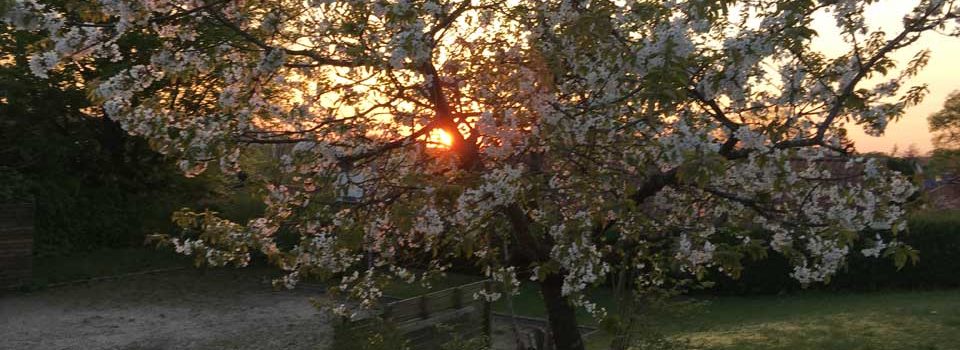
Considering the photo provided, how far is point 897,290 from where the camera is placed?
50.3ft

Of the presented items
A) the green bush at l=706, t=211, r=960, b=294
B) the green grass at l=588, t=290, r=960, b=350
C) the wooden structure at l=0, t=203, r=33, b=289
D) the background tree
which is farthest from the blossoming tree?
the background tree

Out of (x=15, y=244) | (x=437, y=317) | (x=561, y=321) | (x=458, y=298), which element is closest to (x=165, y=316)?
(x=15, y=244)

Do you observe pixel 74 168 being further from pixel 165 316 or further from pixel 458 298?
pixel 458 298

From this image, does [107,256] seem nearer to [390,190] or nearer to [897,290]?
[390,190]

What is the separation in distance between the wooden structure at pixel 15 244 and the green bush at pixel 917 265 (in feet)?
51.4

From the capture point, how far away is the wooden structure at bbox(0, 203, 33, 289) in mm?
16906

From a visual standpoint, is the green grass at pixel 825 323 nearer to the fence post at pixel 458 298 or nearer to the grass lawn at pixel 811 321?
the grass lawn at pixel 811 321

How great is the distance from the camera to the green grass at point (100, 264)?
17984 mm

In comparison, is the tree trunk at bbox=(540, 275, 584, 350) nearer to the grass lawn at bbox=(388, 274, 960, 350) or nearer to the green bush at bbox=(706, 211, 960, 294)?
the grass lawn at bbox=(388, 274, 960, 350)

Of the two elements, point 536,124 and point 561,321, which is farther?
point 561,321

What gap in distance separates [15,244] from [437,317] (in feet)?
40.6

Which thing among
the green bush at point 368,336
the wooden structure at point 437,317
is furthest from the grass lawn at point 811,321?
the green bush at point 368,336

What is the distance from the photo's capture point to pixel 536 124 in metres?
5.20

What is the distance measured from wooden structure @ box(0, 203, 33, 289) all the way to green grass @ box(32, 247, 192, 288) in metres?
0.41
